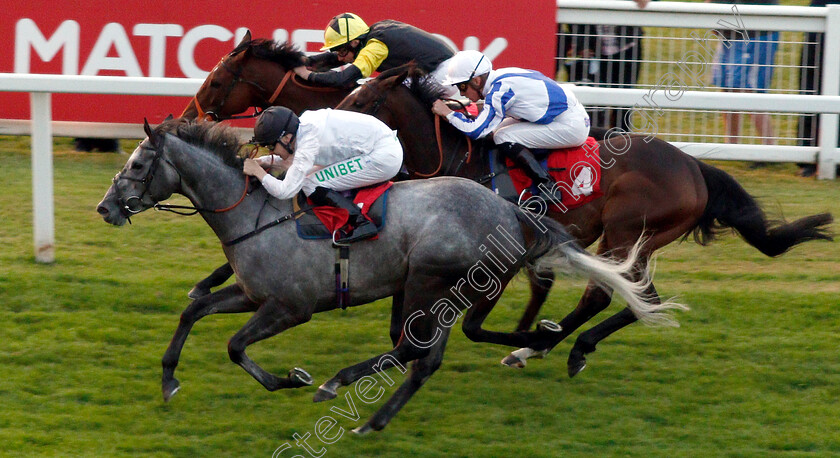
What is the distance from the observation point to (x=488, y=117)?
5.08 metres

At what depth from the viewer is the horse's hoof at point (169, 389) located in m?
4.48

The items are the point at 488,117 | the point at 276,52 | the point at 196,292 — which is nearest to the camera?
the point at 488,117

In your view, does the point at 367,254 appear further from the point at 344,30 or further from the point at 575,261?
the point at 344,30

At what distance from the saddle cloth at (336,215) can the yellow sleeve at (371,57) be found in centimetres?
122

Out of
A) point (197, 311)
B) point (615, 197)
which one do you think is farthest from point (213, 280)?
point (615, 197)

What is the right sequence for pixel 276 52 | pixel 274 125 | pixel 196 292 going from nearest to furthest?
1. pixel 274 125
2. pixel 196 292
3. pixel 276 52

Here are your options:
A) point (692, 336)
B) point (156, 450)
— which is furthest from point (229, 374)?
point (692, 336)

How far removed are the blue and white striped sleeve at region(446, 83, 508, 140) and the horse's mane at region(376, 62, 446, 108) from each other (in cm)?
18

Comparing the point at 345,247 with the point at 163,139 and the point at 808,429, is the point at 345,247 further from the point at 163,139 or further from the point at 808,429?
the point at 808,429

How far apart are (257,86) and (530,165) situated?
176 centimetres

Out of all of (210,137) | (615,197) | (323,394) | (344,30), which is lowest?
(323,394)

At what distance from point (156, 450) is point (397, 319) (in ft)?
4.75

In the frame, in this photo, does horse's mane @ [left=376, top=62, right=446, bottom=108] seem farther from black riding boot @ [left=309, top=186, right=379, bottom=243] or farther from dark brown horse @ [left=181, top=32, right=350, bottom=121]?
black riding boot @ [left=309, top=186, right=379, bottom=243]

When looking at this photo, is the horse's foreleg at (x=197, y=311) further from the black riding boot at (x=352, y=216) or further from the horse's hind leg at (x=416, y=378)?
the horse's hind leg at (x=416, y=378)
